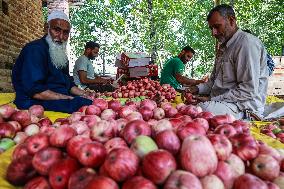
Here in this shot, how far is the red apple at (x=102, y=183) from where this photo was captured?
123 cm

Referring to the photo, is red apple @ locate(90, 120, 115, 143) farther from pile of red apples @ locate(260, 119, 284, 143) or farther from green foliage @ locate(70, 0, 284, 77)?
green foliage @ locate(70, 0, 284, 77)

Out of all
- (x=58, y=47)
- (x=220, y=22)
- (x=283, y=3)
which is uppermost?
(x=283, y=3)

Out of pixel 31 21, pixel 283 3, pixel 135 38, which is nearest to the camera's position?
pixel 31 21

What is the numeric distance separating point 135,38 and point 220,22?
27.7 m

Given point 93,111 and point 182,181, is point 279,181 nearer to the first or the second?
point 182,181

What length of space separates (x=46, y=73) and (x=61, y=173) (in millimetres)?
3389

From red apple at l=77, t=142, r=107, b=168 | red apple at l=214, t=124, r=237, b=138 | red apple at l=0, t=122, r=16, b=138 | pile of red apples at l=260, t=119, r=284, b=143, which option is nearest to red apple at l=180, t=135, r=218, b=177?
red apple at l=77, t=142, r=107, b=168

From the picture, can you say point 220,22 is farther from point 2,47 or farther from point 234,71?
point 2,47

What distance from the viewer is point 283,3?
15.5 m

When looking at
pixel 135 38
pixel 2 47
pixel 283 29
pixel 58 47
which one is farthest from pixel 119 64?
pixel 135 38

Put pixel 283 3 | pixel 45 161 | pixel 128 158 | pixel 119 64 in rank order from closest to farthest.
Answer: pixel 128 158, pixel 45 161, pixel 119 64, pixel 283 3

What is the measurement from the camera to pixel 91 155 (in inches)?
55.1

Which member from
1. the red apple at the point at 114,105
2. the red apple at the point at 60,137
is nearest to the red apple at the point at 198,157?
the red apple at the point at 60,137

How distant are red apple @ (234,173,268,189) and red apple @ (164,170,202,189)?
204 mm
